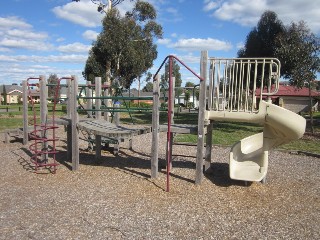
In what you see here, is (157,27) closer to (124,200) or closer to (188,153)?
(188,153)

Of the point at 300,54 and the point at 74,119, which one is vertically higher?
the point at 300,54

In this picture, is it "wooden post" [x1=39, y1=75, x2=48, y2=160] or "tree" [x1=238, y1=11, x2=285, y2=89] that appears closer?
"wooden post" [x1=39, y1=75, x2=48, y2=160]

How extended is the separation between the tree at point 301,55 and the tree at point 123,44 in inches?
514

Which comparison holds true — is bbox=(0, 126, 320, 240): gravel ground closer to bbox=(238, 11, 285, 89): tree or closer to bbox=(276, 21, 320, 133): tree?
bbox=(276, 21, 320, 133): tree

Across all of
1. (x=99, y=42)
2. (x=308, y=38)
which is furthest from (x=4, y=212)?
(x=99, y=42)

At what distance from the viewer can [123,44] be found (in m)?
→ 26.3

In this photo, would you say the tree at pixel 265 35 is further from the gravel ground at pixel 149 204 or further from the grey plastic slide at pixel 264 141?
the grey plastic slide at pixel 264 141

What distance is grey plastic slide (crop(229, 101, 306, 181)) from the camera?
18.3ft

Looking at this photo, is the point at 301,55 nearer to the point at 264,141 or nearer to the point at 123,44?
the point at 264,141

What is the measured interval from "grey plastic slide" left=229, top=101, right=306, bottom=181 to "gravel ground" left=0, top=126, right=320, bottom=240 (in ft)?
0.97

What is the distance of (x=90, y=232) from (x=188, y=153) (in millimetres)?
5697

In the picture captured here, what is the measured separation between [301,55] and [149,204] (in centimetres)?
1366

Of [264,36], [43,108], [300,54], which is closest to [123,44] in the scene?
[264,36]

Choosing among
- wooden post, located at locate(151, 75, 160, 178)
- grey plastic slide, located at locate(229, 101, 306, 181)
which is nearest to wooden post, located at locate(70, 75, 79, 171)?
wooden post, located at locate(151, 75, 160, 178)
